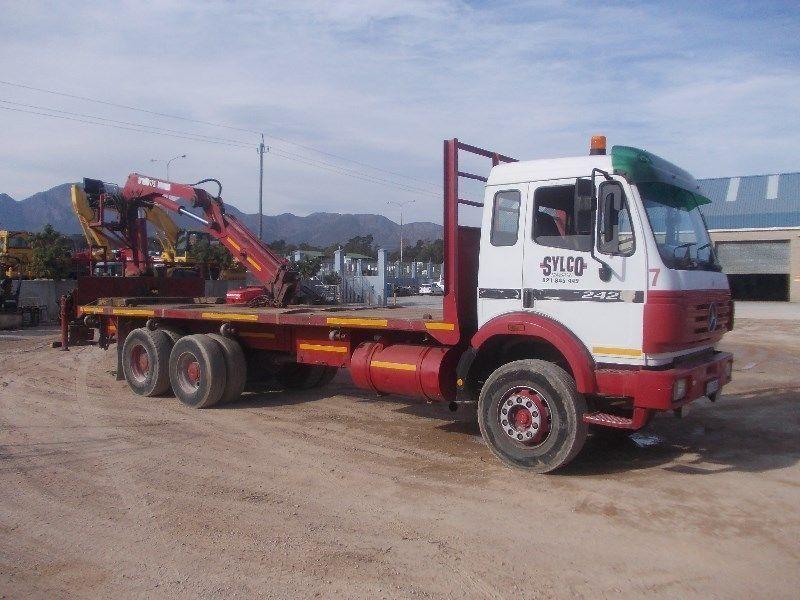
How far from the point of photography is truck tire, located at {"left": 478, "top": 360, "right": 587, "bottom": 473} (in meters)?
6.50

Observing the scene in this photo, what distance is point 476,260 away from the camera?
7.82m

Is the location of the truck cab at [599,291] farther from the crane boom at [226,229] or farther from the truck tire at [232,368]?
the crane boom at [226,229]

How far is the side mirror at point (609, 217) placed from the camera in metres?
6.27

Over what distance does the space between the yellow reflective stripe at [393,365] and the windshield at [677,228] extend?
2.99 meters

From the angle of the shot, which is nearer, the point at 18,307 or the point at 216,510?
the point at 216,510

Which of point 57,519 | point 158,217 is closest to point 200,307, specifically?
point 57,519

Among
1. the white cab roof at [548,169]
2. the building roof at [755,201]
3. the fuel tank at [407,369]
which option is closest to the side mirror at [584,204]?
the white cab roof at [548,169]

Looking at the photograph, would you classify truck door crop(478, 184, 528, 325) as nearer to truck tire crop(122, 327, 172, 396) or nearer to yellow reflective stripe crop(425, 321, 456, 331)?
yellow reflective stripe crop(425, 321, 456, 331)

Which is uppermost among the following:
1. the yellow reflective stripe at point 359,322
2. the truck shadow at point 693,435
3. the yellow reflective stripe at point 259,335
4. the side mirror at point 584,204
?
the side mirror at point 584,204

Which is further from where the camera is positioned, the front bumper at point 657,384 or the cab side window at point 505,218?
the cab side window at point 505,218

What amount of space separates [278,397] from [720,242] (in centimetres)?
3355

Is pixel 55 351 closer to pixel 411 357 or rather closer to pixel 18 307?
pixel 18 307

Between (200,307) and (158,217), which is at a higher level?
(158,217)

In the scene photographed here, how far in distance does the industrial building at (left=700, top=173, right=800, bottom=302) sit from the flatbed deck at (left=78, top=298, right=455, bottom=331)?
3223 centimetres
